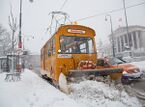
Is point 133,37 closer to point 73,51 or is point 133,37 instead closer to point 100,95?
point 73,51

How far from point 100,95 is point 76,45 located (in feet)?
11.8

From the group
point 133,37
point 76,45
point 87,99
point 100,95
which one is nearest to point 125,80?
point 76,45

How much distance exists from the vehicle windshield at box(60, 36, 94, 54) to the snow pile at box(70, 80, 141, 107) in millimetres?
2249

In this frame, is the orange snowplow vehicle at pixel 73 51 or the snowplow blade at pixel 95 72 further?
the orange snowplow vehicle at pixel 73 51

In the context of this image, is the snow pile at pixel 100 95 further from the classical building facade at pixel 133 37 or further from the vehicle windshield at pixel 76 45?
the classical building facade at pixel 133 37

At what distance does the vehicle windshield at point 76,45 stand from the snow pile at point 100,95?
7.38 ft

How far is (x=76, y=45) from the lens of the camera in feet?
31.9

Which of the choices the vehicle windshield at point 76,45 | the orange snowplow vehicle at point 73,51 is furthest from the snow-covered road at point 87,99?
the vehicle windshield at point 76,45

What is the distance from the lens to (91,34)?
33.7 ft

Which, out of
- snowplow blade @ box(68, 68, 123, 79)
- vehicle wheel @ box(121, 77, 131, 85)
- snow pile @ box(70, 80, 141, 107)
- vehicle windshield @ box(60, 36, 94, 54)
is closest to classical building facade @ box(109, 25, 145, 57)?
vehicle wheel @ box(121, 77, 131, 85)

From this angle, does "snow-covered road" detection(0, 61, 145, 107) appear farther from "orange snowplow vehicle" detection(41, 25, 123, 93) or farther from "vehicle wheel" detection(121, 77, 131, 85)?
"vehicle wheel" detection(121, 77, 131, 85)

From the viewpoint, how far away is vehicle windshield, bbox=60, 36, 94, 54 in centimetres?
940

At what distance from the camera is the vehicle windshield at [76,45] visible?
9398 mm

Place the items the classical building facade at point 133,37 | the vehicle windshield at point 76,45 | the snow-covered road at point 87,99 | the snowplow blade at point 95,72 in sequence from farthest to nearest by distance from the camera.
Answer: the classical building facade at point 133,37 → the vehicle windshield at point 76,45 → the snowplow blade at point 95,72 → the snow-covered road at point 87,99
